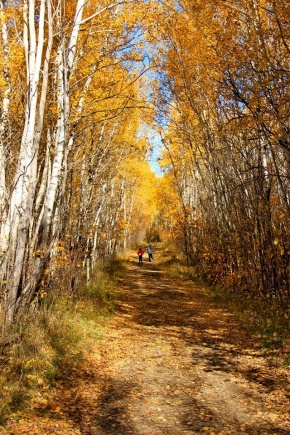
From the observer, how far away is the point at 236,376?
17.3 ft

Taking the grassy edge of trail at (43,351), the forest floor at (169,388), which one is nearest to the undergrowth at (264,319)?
the forest floor at (169,388)

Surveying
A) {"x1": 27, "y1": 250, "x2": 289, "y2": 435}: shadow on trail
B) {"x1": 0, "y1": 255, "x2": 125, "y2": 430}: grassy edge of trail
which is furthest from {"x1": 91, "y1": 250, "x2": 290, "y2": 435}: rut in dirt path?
{"x1": 0, "y1": 255, "x2": 125, "y2": 430}: grassy edge of trail

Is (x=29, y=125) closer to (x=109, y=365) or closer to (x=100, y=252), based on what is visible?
(x=109, y=365)

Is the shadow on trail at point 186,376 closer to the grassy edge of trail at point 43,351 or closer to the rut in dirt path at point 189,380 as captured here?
the rut in dirt path at point 189,380

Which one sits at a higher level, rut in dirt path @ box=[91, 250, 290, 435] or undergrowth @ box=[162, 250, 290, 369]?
undergrowth @ box=[162, 250, 290, 369]

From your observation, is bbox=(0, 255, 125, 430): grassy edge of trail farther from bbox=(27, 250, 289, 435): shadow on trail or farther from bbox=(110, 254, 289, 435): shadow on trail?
bbox=(110, 254, 289, 435): shadow on trail

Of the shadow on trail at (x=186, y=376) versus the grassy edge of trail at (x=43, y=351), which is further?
the grassy edge of trail at (x=43, y=351)

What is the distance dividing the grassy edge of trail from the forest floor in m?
0.12

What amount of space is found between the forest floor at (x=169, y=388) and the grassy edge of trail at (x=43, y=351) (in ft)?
0.39

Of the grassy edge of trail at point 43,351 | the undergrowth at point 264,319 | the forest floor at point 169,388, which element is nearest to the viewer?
the forest floor at point 169,388

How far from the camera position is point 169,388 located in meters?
4.89

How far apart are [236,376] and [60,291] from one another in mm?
4194

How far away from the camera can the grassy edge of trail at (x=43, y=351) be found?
410cm

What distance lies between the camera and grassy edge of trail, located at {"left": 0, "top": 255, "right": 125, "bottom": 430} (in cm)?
410
